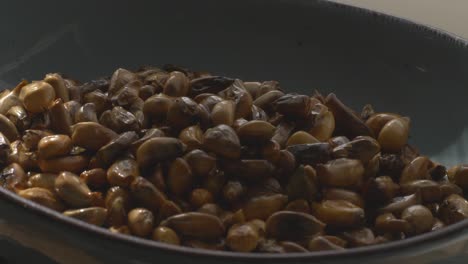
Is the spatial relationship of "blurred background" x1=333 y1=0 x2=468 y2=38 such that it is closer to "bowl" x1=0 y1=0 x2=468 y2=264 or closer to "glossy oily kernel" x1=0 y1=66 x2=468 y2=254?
"bowl" x1=0 y1=0 x2=468 y2=264

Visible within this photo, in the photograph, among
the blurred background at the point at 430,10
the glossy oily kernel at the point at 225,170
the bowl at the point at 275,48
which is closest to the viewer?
the glossy oily kernel at the point at 225,170

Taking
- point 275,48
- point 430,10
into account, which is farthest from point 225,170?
point 430,10

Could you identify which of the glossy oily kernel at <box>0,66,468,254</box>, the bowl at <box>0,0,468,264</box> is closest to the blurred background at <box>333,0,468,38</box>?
the bowl at <box>0,0,468,264</box>

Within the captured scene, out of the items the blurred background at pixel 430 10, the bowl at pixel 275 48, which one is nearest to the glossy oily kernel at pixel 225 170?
the bowl at pixel 275 48

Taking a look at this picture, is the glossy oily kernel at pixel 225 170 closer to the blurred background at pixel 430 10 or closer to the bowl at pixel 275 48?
the bowl at pixel 275 48

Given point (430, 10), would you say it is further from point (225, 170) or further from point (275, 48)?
point (225, 170)

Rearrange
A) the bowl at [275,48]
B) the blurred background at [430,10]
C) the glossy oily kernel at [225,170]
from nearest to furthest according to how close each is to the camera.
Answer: the glossy oily kernel at [225,170] < the bowl at [275,48] < the blurred background at [430,10]

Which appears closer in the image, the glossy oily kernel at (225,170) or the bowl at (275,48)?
the glossy oily kernel at (225,170)
